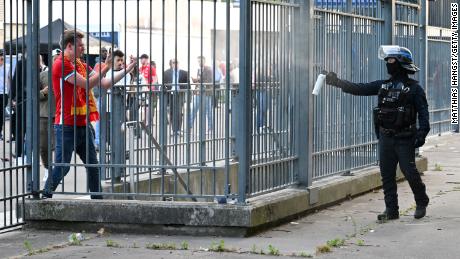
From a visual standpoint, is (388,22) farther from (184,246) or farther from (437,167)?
(184,246)

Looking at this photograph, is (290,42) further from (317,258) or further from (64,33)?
(317,258)

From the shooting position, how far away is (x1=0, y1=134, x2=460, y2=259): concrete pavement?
838 cm

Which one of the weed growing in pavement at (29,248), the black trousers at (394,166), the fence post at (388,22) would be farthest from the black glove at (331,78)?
the fence post at (388,22)

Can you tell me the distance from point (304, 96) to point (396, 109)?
0.95 metres

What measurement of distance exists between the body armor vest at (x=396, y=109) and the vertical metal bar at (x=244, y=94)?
5.37ft

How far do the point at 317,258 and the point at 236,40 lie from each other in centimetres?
222

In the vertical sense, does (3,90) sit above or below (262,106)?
above

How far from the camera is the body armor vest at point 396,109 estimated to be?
10078 mm

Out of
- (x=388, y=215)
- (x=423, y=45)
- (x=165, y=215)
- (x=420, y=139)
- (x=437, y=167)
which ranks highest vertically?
(x=423, y=45)

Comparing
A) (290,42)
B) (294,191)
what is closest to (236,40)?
(290,42)

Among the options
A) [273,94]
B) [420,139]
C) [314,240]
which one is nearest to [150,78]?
[273,94]

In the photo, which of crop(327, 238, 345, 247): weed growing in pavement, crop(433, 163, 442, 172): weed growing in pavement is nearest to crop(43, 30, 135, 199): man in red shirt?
crop(327, 238, 345, 247): weed growing in pavement

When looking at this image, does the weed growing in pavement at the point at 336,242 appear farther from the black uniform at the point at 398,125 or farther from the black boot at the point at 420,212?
the black boot at the point at 420,212

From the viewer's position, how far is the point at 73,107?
9.96m
